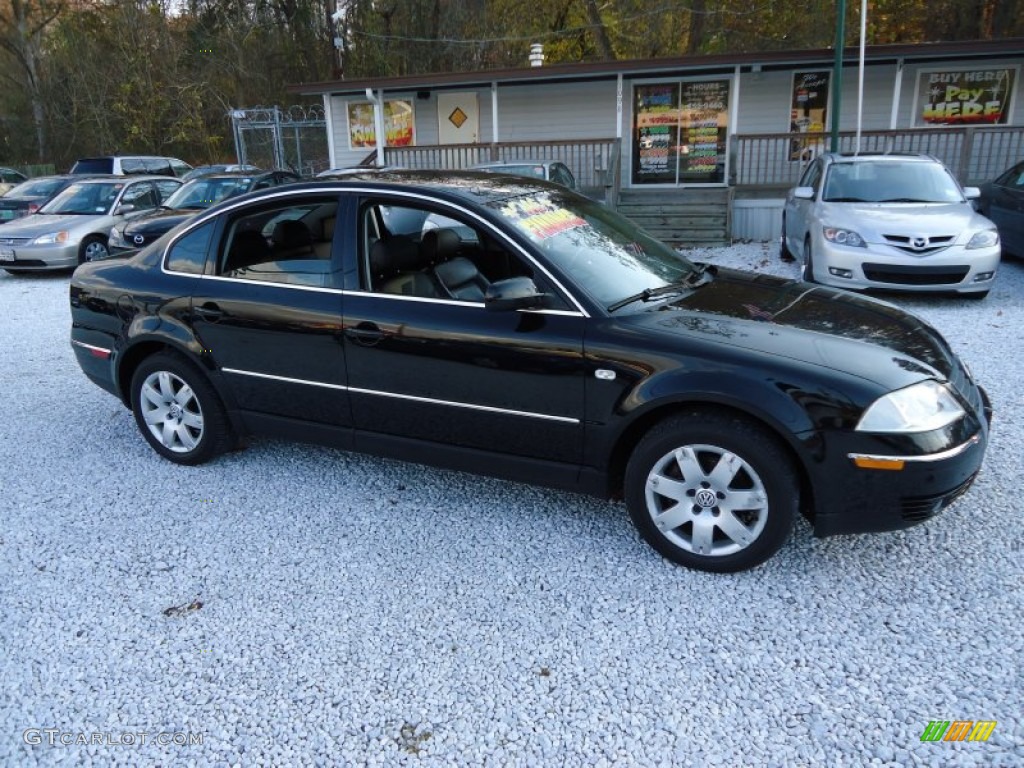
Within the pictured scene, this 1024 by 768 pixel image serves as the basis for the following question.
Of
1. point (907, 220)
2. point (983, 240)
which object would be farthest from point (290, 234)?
point (983, 240)

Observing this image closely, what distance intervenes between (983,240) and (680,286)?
18.7ft

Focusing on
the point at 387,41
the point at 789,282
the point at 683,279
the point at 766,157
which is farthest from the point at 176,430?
the point at 387,41

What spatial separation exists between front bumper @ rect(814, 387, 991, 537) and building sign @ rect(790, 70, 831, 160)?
14.2m

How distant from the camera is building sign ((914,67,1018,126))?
15266 mm

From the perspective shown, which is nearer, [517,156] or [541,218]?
[541,218]

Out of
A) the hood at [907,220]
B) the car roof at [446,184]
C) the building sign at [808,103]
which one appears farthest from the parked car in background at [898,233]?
the building sign at [808,103]

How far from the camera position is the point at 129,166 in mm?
17812

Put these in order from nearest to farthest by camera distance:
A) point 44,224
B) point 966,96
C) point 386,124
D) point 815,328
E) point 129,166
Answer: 1. point 815,328
2. point 44,224
3. point 966,96
4. point 129,166
5. point 386,124

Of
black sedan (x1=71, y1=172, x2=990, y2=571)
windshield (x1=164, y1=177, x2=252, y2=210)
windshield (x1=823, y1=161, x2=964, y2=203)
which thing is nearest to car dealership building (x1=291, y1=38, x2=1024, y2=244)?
windshield (x1=823, y1=161, x2=964, y2=203)

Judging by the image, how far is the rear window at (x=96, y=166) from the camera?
18.0m

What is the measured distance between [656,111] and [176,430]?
Answer: 14.9m

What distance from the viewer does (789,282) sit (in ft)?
14.0

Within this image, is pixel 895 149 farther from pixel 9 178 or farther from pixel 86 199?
pixel 9 178

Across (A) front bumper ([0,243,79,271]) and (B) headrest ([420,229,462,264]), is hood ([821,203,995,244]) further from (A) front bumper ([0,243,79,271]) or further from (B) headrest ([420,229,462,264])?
(A) front bumper ([0,243,79,271])
